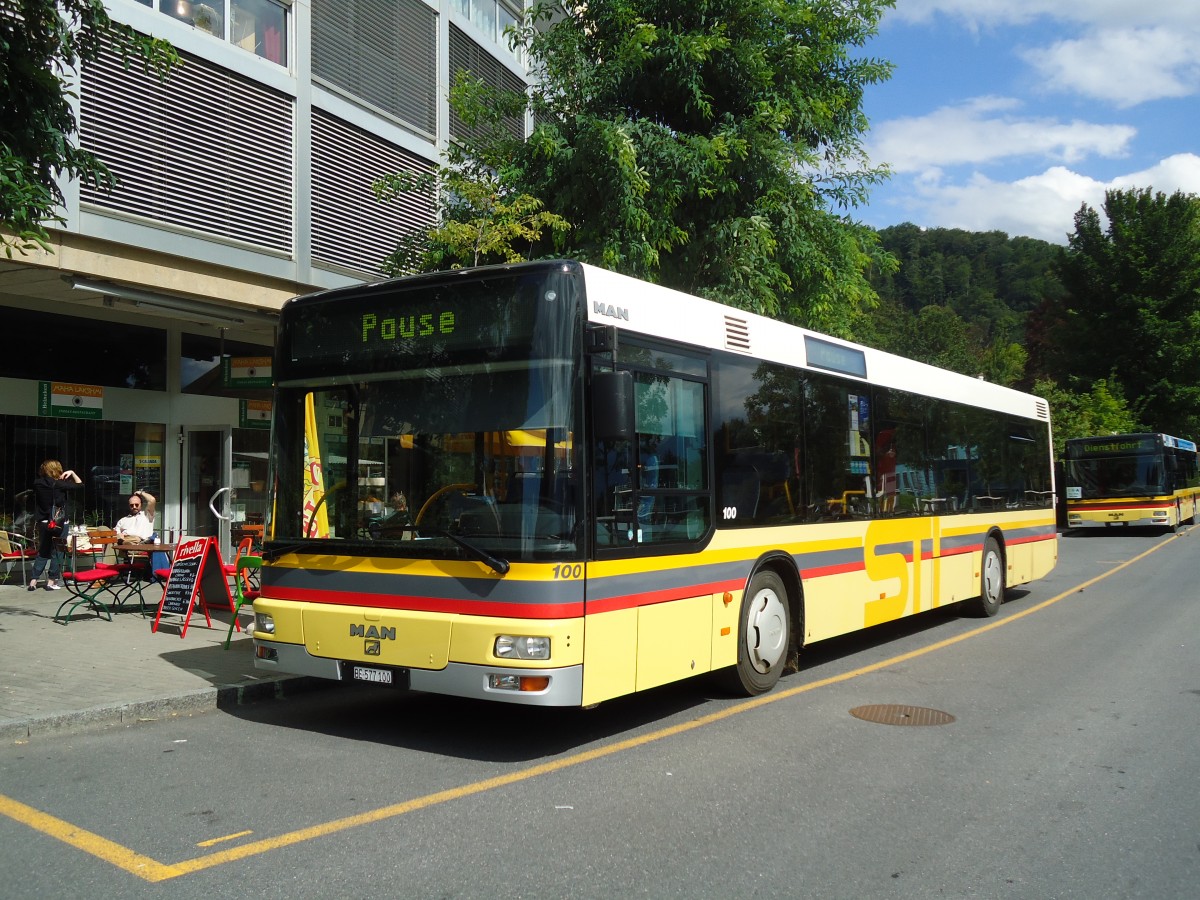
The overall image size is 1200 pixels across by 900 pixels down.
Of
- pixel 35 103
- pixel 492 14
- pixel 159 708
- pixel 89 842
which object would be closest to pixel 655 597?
pixel 89 842

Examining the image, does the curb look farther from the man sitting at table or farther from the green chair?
the man sitting at table

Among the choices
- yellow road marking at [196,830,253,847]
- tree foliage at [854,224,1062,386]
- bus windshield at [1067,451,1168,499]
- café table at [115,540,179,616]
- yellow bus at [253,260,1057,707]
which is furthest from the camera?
tree foliage at [854,224,1062,386]

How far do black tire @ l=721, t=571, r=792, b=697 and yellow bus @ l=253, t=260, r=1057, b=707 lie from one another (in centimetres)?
2

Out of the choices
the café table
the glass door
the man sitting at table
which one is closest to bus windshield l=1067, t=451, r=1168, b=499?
the glass door

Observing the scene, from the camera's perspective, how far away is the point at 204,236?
14.0m

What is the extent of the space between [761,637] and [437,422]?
10.7 feet

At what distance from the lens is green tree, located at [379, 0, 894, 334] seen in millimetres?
12805

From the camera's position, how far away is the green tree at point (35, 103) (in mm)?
7406

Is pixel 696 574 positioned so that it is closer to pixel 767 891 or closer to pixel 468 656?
pixel 468 656

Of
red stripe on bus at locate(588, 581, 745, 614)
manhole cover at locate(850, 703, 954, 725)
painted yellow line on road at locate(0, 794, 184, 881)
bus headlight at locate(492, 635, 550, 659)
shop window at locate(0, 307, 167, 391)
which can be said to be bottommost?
manhole cover at locate(850, 703, 954, 725)

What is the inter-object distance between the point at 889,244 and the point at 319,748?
124 metres

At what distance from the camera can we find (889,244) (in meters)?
122

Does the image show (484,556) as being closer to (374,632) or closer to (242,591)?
(374,632)

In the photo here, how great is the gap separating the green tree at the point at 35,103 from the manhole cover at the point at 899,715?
7000 mm
